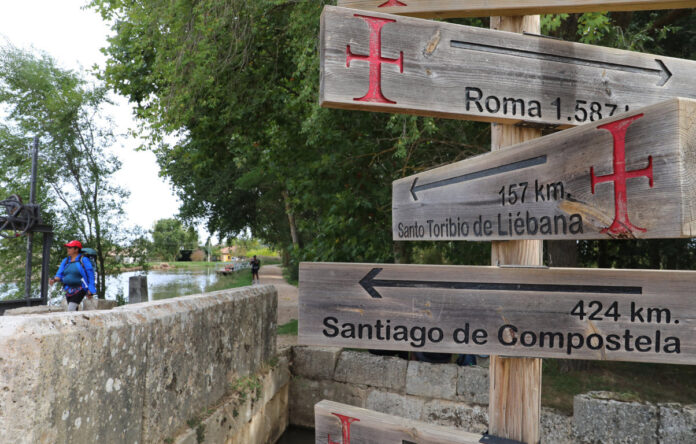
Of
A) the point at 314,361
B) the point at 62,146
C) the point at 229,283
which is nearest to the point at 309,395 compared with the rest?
the point at 314,361

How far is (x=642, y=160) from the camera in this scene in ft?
3.99

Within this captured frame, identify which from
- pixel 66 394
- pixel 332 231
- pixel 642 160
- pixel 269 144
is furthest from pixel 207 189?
pixel 642 160

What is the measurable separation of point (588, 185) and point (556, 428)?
4320 mm

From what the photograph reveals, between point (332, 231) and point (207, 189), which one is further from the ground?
point (207, 189)

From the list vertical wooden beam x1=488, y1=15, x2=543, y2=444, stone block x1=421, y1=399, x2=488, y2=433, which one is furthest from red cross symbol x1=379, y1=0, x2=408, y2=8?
stone block x1=421, y1=399, x2=488, y2=433

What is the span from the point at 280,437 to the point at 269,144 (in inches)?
226

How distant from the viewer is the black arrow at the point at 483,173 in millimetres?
1553

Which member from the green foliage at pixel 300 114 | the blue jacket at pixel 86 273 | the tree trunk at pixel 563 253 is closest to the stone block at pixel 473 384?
the tree trunk at pixel 563 253

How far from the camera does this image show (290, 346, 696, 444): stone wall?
4.27 metres

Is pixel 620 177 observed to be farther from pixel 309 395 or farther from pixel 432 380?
pixel 309 395

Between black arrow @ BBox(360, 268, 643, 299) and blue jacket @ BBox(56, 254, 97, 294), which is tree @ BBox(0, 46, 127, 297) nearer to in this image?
blue jacket @ BBox(56, 254, 97, 294)

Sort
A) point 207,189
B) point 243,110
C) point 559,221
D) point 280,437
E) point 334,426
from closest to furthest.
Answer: point 559,221, point 334,426, point 280,437, point 243,110, point 207,189

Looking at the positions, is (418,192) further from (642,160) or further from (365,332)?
(642,160)

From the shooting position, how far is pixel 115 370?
253 centimetres
